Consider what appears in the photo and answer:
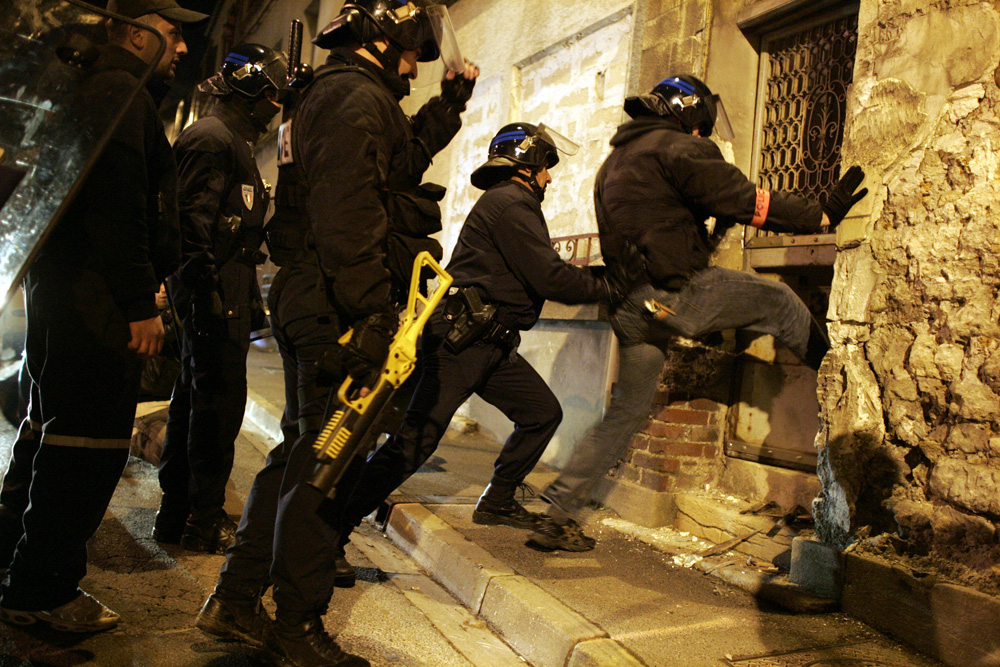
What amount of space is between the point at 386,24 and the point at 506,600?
7.01 ft

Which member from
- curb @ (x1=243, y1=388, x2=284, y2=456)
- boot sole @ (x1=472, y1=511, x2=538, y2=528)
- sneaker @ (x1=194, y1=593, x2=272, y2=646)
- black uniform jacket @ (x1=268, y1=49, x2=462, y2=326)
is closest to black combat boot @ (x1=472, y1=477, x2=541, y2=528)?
boot sole @ (x1=472, y1=511, x2=538, y2=528)

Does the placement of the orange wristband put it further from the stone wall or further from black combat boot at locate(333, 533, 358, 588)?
black combat boot at locate(333, 533, 358, 588)

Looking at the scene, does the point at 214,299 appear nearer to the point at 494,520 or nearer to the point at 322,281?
the point at 322,281

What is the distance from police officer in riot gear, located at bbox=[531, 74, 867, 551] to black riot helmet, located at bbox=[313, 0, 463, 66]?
1.21 m

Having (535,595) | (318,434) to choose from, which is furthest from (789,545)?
(318,434)

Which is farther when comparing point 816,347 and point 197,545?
point 816,347

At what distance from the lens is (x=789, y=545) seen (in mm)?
3539

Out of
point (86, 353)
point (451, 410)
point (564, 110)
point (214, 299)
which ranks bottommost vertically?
point (451, 410)

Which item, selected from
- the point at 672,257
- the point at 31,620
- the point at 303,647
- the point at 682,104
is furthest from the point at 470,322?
the point at 31,620

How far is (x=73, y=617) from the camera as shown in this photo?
2.31m

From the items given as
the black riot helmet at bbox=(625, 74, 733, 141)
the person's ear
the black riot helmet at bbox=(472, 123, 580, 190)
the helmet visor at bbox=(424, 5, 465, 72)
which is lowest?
the person's ear

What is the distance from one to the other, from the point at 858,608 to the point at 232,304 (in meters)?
2.86

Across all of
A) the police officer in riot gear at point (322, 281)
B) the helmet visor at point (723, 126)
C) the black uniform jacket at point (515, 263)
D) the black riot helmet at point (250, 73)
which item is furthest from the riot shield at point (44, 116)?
the helmet visor at point (723, 126)

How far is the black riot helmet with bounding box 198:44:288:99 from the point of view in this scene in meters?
3.46
